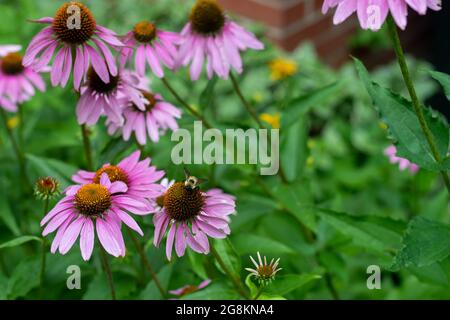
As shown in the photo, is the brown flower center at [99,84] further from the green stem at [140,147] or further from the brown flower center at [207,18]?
the brown flower center at [207,18]

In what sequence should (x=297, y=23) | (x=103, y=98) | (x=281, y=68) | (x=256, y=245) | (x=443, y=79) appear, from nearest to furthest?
(x=443, y=79)
(x=103, y=98)
(x=256, y=245)
(x=281, y=68)
(x=297, y=23)

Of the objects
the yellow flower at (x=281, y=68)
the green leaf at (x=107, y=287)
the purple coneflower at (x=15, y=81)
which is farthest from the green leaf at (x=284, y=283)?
the yellow flower at (x=281, y=68)

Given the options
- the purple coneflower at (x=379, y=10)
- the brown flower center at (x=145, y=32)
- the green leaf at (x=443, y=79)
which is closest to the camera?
the purple coneflower at (x=379, y=10)

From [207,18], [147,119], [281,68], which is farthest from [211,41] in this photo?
[281,68]

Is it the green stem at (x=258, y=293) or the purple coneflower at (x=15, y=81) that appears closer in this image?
the green stem at (x=258, y=293)

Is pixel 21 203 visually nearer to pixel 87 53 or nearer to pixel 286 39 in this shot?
pixel 87 53

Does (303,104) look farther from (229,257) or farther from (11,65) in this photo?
(11,65)

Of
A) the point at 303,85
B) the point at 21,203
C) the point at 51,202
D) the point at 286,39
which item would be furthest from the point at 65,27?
the point at 286,39
